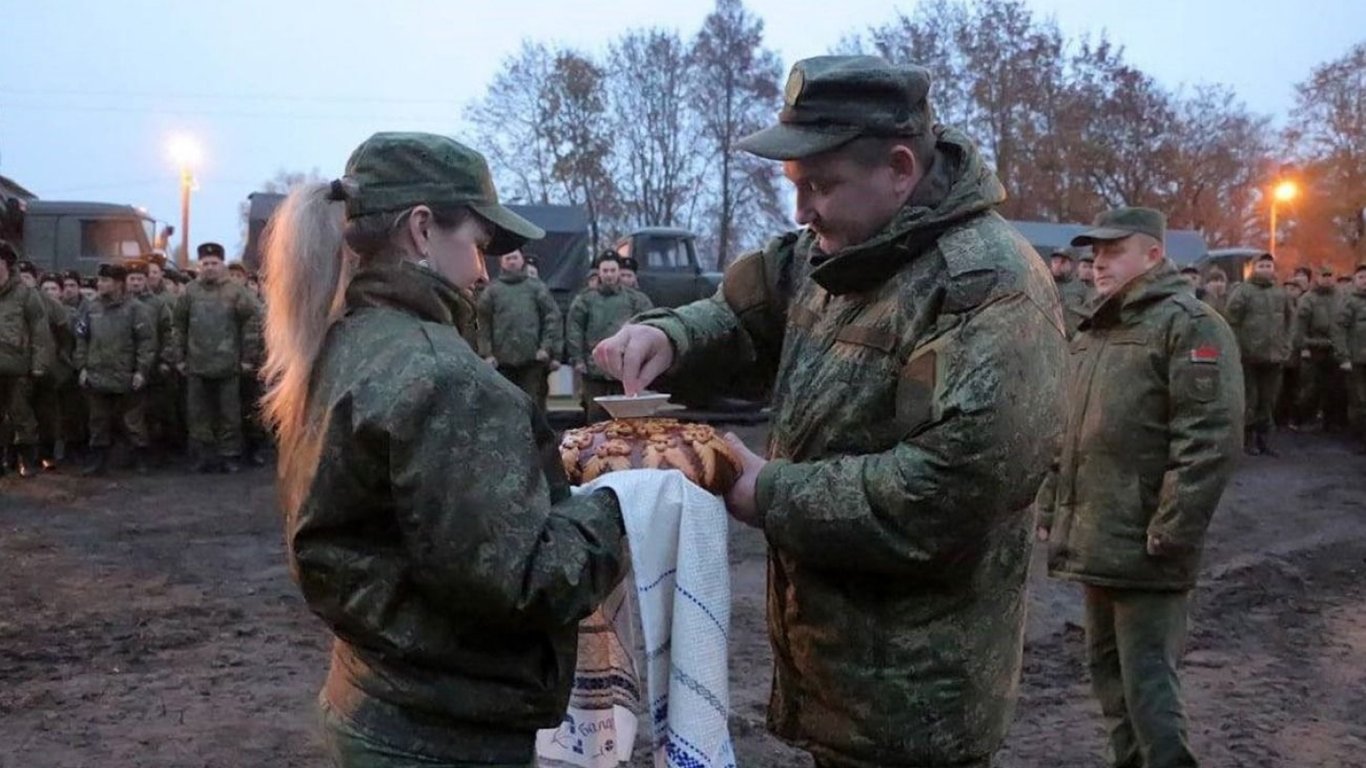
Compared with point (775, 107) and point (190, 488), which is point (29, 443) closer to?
point (190, 488)

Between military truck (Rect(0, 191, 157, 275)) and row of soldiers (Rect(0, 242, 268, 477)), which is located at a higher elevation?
military truck (Rect(0, 191, 157, 275))

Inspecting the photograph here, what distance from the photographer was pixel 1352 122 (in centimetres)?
4584

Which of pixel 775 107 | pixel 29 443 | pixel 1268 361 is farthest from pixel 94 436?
pixel 775 107

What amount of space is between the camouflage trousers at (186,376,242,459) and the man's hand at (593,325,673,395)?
12988mm

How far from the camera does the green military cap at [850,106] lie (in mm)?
2711

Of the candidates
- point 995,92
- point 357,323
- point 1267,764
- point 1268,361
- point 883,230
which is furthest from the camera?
point 995,92

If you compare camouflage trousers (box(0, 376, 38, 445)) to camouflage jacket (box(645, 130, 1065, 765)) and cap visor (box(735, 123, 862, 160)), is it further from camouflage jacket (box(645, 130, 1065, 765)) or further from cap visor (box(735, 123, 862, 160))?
cap visor (box(735, 123, 862, 160))

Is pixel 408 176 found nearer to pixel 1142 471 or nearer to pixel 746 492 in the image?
pixel 746 492

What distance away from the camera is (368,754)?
102 inches

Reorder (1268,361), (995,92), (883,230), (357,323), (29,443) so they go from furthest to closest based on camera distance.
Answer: (995,92) → (1268,361) → (29,443) → (883,230) → (357,323)

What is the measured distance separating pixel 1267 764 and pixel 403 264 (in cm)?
485

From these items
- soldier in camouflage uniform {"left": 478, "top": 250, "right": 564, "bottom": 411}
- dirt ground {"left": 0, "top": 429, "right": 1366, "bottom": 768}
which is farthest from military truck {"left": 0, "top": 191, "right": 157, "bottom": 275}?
dirt ground {"left": 0, "top": 429, "right": 1366, "bottom": 768}

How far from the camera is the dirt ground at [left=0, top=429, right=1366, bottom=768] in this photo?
5.85 metres

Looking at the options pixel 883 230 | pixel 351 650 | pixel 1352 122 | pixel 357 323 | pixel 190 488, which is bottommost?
pixel 190 488
